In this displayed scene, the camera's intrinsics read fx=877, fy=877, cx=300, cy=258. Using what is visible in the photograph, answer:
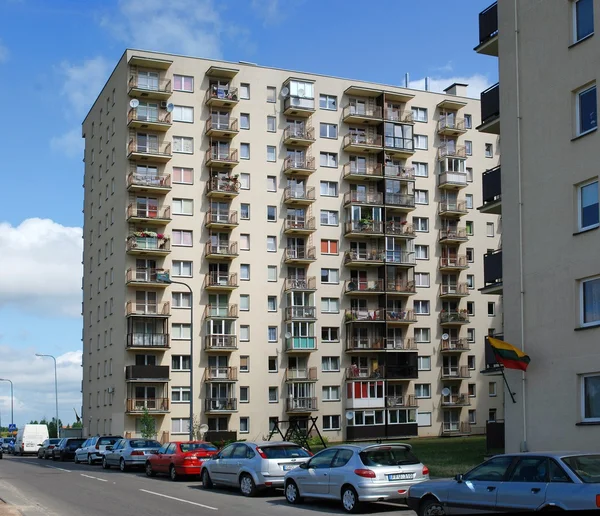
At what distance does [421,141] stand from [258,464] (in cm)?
4942

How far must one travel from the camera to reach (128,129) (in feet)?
202

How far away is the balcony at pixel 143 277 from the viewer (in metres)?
59.5

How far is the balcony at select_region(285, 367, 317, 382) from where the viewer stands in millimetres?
62656

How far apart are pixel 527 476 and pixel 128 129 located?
2030 inches

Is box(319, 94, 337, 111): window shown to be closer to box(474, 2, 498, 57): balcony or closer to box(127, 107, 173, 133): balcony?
box(127, 107, 173, 133): balcony

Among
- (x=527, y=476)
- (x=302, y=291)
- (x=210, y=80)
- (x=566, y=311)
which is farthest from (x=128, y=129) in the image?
(x=527, y=476)

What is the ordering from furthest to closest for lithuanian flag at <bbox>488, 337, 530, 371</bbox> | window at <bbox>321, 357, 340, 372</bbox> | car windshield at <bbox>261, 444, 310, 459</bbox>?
window at <bbox>321, 357, 340, 372</bbox>, lithuanian flag at <bbox>488, 337, 530, 371</bbox>, car windshield at <bbox>261, 444, 310, 459</bbox>

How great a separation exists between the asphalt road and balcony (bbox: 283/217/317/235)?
35.1m

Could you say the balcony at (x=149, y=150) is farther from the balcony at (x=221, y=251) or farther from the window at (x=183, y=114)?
the balcony at (x=221, y=251)

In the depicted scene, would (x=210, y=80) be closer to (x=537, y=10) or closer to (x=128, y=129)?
(x=128, y=129)

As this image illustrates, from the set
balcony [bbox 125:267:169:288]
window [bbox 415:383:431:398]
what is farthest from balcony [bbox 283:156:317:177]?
window [bbox 415:383:431:398]

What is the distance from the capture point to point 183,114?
62.7 m

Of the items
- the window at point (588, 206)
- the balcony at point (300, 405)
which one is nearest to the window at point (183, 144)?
the balcony at point (300, 405)

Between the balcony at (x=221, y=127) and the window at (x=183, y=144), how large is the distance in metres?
1.43
